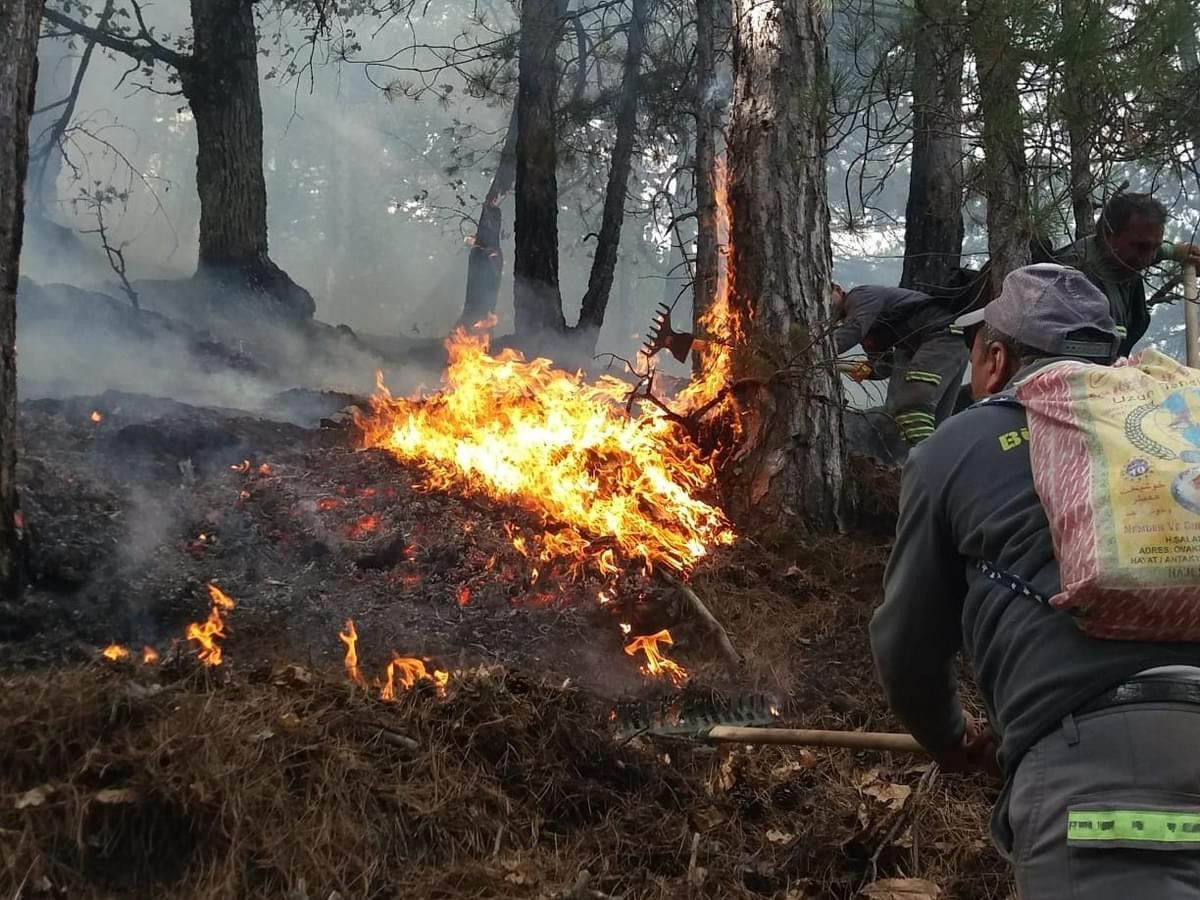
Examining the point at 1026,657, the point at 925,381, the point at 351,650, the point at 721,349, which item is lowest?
the point at 351,650

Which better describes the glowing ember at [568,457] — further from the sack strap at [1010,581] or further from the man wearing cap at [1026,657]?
the sack strap at [1010,581]

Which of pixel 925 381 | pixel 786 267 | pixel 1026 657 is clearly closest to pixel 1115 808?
pixel 1026 657

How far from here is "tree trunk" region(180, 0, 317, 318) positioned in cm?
1045

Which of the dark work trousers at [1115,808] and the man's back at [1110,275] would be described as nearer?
the dark work trousers at [1115,808]

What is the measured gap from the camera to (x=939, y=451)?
2.04m

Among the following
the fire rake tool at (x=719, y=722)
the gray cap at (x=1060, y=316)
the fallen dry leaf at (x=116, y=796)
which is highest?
the gray cap at (x=1060, y=316)

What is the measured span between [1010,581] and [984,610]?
0.31ft

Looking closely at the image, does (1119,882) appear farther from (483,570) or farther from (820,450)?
(820,450)

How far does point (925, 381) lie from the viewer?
22.8ft

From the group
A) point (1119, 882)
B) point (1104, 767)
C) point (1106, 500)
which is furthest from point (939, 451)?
point (1119, 882)

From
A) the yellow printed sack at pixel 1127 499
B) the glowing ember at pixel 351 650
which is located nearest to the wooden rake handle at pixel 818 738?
the yellow printed sack at pixel 1127 499

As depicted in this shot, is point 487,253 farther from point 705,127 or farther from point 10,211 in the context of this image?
point 10,211

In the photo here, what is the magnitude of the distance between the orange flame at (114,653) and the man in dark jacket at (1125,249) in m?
5.33

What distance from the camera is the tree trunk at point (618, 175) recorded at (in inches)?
467
